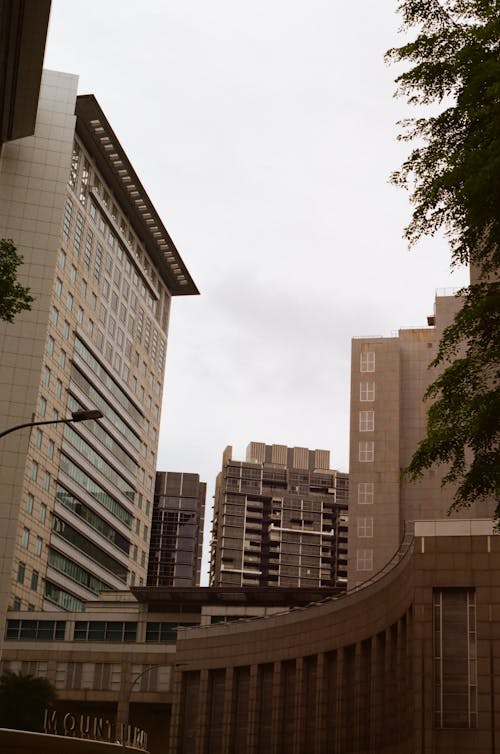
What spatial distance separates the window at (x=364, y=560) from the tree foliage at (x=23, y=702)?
41.0 meters

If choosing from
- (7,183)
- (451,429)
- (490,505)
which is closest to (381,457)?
(490,505)

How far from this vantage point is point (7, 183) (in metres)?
99.3

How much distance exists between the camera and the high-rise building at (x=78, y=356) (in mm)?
95188

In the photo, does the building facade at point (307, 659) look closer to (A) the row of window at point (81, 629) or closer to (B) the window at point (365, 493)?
(A) the row of window at point (81, 629)

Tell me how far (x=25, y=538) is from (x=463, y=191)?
3490 inches

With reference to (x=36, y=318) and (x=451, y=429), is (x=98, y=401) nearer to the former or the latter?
(x=36, y=318)

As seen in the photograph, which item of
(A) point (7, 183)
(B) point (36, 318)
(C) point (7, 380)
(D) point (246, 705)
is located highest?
(A) point (7, 183)

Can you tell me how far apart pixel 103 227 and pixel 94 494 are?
105 feet

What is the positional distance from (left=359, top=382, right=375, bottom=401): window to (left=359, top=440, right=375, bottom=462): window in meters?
4.84

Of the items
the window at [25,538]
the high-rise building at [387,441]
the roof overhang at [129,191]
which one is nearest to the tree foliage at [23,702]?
the window at [25,538]

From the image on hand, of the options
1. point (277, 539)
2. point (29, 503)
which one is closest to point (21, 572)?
point (29, 503)

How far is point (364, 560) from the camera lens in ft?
340

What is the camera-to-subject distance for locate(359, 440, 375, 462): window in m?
108

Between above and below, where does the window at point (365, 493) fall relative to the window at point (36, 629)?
above
